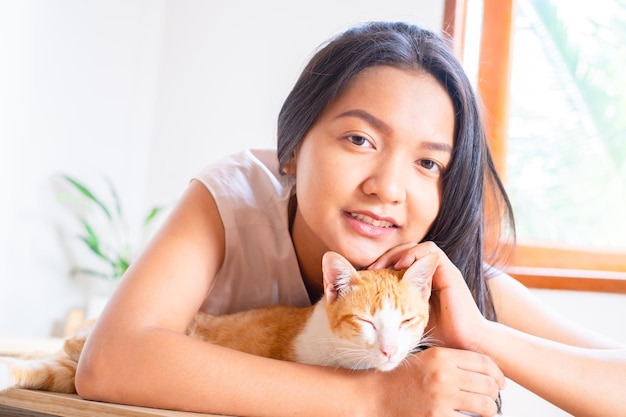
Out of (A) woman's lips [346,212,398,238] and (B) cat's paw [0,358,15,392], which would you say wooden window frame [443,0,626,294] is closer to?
(A) woman's lips [346,212,398,238]

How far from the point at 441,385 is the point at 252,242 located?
1.82 ft

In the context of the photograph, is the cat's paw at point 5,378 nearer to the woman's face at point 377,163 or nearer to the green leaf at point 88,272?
the woman's face at point 377,163

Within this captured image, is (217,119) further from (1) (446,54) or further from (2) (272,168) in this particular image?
(1) (446,54)

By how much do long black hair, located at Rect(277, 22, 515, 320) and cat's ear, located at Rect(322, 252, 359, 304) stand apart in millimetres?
229

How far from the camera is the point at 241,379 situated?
951 mm

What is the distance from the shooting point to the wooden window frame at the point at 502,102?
2.70 meters

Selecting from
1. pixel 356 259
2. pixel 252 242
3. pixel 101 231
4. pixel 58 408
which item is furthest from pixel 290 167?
pixel 101 231

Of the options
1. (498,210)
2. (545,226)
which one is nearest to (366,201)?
(498,210)

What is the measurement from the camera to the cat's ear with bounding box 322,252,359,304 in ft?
3.62

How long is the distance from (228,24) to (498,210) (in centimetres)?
234

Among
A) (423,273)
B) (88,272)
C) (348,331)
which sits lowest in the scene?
(88,272)

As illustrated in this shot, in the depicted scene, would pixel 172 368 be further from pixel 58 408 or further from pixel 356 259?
pixel 356 259

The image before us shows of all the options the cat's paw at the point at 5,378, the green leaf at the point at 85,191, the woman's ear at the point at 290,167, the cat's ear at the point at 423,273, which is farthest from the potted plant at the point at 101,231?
the cat's ear at the point at 423,273

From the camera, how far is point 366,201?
1108 mm
